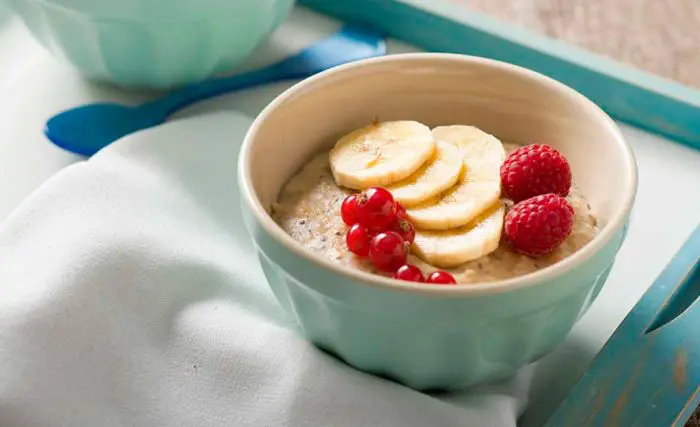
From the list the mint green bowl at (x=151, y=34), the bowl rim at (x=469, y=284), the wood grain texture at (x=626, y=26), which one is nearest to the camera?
the bowl rim at (x=469, y=284)

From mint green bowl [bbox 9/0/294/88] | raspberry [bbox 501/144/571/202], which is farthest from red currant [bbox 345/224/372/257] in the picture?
mint green bowl [bbox 9/0/294/88]

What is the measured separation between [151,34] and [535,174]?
39cm

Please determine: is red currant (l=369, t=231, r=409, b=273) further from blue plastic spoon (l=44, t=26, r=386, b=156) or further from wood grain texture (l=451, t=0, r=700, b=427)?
wood grain texture (l=451, t=0, r=700, b=427)

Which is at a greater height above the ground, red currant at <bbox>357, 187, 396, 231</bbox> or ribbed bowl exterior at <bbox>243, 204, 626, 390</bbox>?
red currant at <bbox>357, 187, 396, 231</bbox>

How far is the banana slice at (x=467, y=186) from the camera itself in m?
0.73

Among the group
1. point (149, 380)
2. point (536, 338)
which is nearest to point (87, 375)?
point (149, 380)

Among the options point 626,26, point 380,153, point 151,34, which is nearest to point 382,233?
point 380,153

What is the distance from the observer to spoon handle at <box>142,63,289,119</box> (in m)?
1.00

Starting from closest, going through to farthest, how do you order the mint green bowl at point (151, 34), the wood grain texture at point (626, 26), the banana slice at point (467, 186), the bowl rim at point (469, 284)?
1. the bowl rim at point (469, 284)
2. the banana slice at point (467, 186)
3. the mint green bowl at point (151, 34)
4. the wood grain texture at point (626, 26)

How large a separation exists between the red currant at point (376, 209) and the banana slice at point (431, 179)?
45 mm

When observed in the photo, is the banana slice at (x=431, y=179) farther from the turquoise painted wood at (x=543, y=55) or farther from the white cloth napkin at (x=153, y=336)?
the turquoise painted wood at (x=543, y=55)

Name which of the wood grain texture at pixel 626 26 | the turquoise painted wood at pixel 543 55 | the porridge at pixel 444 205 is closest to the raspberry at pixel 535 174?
the porridge at pixel 444 205

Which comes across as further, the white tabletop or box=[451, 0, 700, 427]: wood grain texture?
box=[451, 0, 700, 427]: wood grain texture

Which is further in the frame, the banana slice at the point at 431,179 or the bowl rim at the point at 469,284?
the banana slice at the point at 431,179
